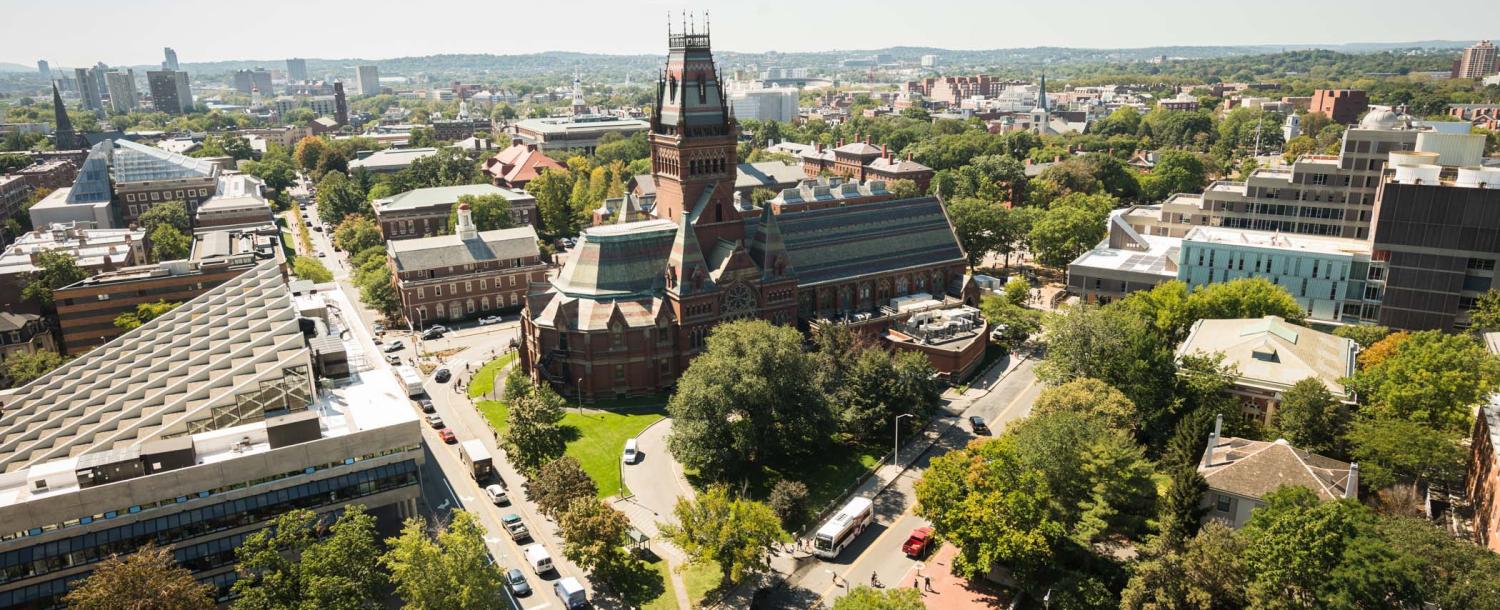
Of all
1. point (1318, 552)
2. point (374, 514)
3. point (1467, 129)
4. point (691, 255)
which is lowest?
point (374, 514)

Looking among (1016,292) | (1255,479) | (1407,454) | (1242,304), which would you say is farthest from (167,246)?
(1407,454)

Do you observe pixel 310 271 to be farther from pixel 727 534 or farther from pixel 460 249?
pixel 727 534

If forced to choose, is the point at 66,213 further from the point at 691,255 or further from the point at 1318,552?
the point at 1318,552

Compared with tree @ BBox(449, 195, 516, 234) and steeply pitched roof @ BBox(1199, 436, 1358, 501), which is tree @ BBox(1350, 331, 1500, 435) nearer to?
steeply pitched roof @ BBox(1199, 436, 1358, 501)

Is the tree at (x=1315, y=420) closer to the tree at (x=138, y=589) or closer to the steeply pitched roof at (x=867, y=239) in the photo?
the steeply pitched roof at (x=867, y=239)

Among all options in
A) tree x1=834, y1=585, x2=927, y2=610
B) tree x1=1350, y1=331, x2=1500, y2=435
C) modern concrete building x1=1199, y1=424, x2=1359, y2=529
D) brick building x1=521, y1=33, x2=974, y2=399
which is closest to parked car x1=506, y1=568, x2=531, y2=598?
tree x1=834, y1=585, x2=927, y2=610

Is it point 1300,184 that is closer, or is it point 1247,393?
point 1247,393

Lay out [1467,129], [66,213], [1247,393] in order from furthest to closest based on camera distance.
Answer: [66,213] → [1467,129] → [1247,393]

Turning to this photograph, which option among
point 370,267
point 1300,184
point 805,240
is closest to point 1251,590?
point 805,240
